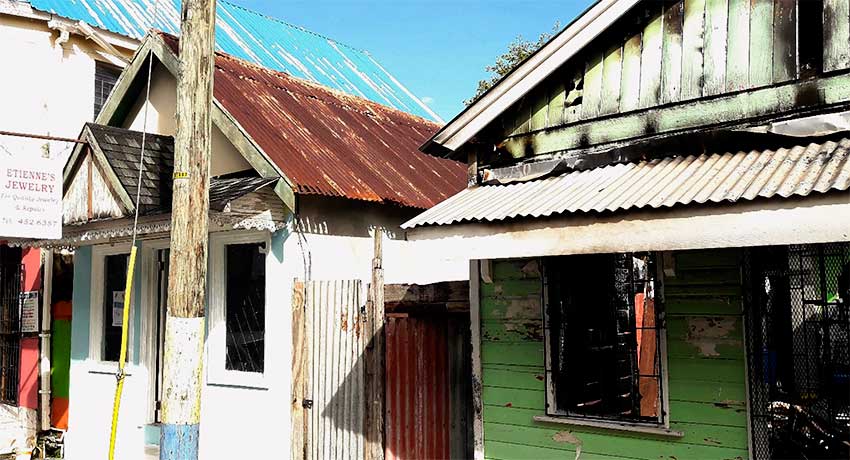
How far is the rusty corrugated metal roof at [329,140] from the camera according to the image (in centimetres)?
869

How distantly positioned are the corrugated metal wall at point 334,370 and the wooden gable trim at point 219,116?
1.11 m

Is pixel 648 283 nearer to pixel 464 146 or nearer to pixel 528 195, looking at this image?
pixel 528 195

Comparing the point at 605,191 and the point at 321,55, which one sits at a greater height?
the point at 321,55

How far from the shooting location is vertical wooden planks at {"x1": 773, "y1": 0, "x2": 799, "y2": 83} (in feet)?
18.9

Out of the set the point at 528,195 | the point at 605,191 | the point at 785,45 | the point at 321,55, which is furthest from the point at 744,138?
the point at 321,55

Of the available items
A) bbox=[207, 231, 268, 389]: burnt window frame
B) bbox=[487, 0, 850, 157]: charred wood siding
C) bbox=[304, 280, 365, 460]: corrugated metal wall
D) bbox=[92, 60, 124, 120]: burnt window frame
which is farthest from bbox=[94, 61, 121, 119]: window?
bbox=[487, 0, 850, 157]: charred wood siding

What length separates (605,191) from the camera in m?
5.71

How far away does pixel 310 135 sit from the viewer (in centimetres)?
970

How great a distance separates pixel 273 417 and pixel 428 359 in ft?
6.10

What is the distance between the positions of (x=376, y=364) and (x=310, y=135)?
11.3 feet

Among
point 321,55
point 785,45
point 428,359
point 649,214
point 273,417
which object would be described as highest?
point 321,55

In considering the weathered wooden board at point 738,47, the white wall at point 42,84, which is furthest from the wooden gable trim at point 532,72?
the white wall at point 42,84

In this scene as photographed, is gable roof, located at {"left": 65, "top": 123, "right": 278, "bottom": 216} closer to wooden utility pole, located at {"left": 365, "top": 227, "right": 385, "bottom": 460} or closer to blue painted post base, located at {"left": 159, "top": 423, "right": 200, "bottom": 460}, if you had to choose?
wooden utility pole, located at {"left": 365, "top": 227, "right": 385, "bottom": 460}

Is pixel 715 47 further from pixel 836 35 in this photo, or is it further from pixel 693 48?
pixel 836 35
